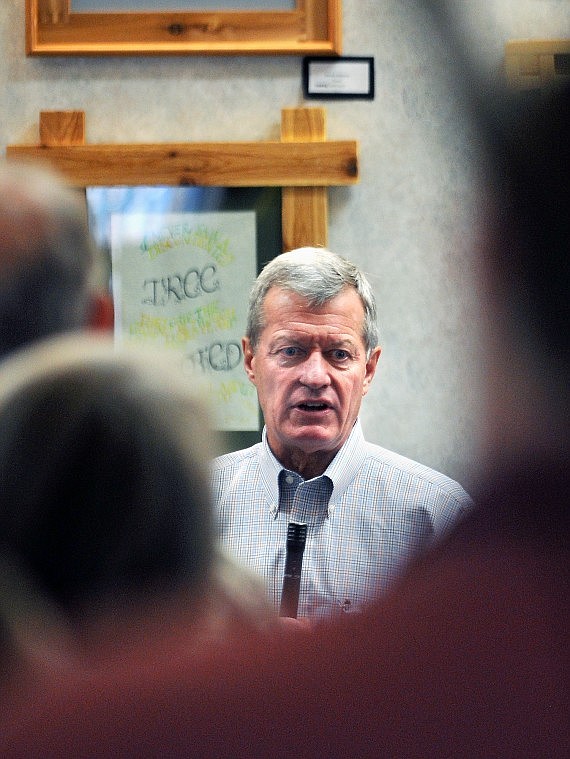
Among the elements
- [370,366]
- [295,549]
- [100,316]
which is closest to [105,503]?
[100,316]

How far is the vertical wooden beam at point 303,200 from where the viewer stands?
1968 mm

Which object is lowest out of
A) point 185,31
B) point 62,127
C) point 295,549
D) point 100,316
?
point 295,549

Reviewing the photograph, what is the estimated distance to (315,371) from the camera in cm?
125

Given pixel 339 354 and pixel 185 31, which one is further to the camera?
pixel 185 31

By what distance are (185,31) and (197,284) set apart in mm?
489

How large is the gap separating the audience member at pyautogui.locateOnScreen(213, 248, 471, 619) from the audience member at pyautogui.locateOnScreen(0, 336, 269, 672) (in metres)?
0.96

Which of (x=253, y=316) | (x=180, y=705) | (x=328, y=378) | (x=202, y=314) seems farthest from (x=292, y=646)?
(x=202, y=314)

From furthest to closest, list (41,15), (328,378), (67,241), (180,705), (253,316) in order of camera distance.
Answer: (41,15), (253,316), (328,378), (67,241), (180,705)

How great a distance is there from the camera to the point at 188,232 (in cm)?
203

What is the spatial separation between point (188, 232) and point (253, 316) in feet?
2.40

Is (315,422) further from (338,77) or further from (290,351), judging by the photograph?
(338,77)

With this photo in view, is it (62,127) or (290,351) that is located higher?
(62,127)

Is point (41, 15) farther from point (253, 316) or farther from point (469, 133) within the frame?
point (469, 133)

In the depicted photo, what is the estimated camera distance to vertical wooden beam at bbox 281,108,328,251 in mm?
1968
